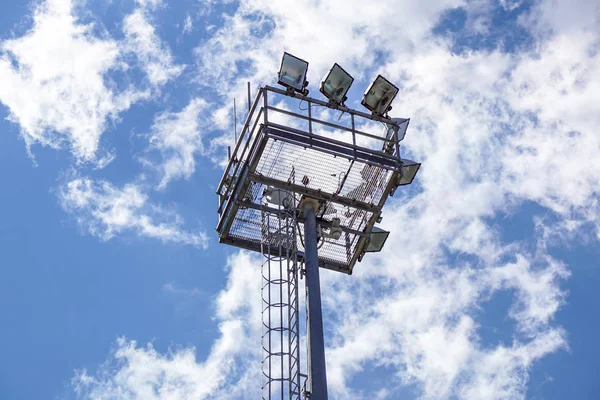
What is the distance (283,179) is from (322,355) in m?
4.84

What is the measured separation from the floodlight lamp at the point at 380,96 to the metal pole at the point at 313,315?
130 inches

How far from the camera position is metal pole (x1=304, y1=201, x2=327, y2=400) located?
21.5 meters

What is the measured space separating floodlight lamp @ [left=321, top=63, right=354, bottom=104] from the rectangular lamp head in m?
2.41

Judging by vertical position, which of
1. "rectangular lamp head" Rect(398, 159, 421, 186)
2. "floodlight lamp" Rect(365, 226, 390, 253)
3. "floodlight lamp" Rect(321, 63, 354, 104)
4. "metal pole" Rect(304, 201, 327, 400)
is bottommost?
"metal pole" Rect(304, 201, 327, 400)

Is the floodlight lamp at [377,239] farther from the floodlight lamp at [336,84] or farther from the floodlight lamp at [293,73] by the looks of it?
the floodlight lamp at [293,73]

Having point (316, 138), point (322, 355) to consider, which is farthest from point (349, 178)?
point (322, 355)

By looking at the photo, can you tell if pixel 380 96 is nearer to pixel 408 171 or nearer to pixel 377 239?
pixel 408 171

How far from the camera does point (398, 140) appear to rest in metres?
25.6

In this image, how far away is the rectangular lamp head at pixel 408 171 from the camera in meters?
25.2

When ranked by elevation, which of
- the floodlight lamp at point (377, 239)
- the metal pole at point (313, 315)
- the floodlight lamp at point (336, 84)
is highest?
the floodlight lamp at point (336, 84)

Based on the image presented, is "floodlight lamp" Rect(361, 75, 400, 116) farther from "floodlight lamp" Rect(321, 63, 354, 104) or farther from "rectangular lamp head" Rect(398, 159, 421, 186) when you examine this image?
"rectangular lamp head" Rect(398, 159, 421, 186)

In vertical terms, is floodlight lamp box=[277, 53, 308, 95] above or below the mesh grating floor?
above

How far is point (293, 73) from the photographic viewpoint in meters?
25.4

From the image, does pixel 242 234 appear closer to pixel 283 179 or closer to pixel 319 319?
pixel 283 179
